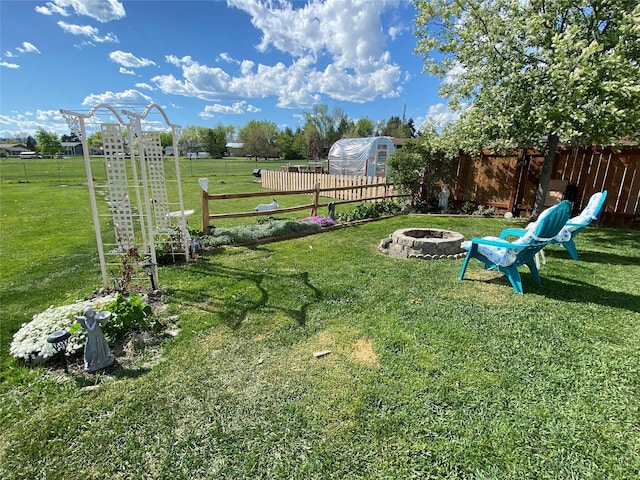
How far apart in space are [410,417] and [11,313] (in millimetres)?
4232

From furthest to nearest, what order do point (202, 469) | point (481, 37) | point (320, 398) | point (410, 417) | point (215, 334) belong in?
point (481, 37) < point (215, 334) < point (320, 398) < point (410, 417) < point (202, 469)

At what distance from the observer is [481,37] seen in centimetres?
751

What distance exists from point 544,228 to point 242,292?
3.69m

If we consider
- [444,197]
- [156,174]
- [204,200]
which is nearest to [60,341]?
[156,174]

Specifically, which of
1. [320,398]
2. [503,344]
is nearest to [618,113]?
[503,344]

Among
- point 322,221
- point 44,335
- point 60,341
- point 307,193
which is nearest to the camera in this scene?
point 60,341

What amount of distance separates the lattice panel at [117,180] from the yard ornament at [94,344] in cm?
167

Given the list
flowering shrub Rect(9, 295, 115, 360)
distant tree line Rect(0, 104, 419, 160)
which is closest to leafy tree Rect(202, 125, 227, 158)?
distant tree line Rect(0, 104, 419, 160)

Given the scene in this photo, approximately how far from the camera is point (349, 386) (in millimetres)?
2430

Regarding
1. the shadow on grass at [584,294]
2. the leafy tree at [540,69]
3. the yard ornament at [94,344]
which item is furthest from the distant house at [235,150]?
the yard ornament at [94,344]

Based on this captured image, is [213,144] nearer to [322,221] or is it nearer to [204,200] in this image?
[322,221]

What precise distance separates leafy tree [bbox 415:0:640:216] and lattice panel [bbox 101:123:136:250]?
6766mm

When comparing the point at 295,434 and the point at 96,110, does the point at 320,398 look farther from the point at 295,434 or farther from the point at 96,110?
the point at 96,110

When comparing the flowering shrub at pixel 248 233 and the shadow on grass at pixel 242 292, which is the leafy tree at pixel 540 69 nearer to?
the flowering shrub at pixel 248 233
